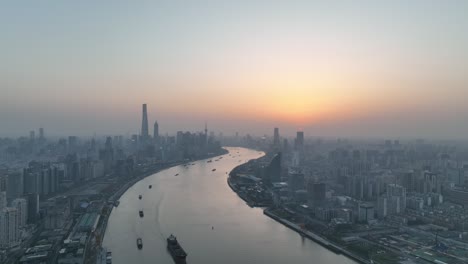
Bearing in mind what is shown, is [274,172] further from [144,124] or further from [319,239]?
[144,124]

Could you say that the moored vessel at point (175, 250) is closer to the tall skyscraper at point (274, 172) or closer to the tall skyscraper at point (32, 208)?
the tall skyscraper at point (32, 208)

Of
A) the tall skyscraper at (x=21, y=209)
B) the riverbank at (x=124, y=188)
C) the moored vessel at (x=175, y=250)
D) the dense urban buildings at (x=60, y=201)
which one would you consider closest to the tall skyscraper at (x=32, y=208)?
the dense urban buildings at (x=60, y=201)

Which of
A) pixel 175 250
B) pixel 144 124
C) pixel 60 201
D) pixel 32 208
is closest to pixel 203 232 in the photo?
pixel 175 250

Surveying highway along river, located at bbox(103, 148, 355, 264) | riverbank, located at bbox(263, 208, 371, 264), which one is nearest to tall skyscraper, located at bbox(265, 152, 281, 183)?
highway along river, located at bbox(103, 148, 355, 264)

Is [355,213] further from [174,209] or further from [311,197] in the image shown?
[174,209]

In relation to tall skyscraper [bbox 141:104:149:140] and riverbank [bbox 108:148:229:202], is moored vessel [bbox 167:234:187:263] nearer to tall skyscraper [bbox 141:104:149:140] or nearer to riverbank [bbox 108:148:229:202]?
riverbank [bbox 108:148:229:202]

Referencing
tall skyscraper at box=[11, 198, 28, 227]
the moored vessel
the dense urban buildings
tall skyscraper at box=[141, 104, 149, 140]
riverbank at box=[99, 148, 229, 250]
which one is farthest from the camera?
tall skyscraper at box=[141, 104, 149, 140]

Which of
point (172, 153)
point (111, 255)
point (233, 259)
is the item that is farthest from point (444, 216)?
point (172, 153)
